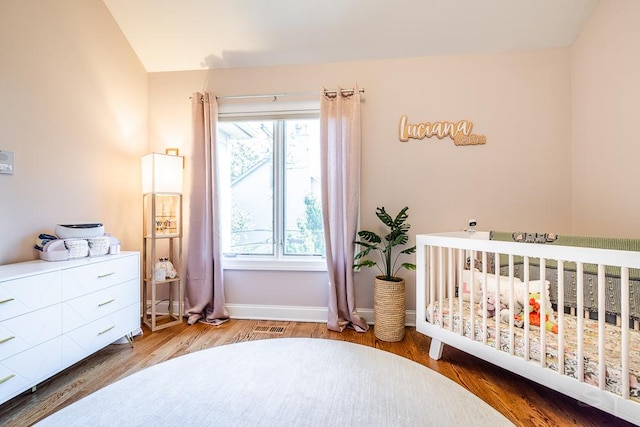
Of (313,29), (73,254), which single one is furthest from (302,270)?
(313,29)

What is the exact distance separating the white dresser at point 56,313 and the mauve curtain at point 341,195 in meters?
1.56

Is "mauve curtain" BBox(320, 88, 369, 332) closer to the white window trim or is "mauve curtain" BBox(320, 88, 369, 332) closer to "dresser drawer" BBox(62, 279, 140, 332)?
the white window trim

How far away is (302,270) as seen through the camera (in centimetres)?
247

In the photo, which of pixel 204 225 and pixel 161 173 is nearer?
pixel 161 173

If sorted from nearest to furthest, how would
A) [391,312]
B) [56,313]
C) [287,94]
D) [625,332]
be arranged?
[625,332], [56,313], [391,312], [287,94]

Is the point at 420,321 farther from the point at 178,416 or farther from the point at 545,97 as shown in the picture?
the point at 545,97

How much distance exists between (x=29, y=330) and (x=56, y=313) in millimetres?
130

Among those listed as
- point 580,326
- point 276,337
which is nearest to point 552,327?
point 580,326

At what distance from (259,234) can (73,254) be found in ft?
4.40

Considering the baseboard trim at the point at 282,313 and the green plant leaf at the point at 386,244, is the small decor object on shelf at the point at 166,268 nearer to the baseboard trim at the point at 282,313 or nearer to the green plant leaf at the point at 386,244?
the baseboard trim at the point at 282,313

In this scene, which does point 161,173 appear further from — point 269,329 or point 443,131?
point 443,131

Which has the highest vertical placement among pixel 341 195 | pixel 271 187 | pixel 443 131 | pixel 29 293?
pixel 443 131

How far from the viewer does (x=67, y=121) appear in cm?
189

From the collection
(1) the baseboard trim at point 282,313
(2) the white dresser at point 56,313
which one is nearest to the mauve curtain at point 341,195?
(1) the baseboard trim at point 282,313
